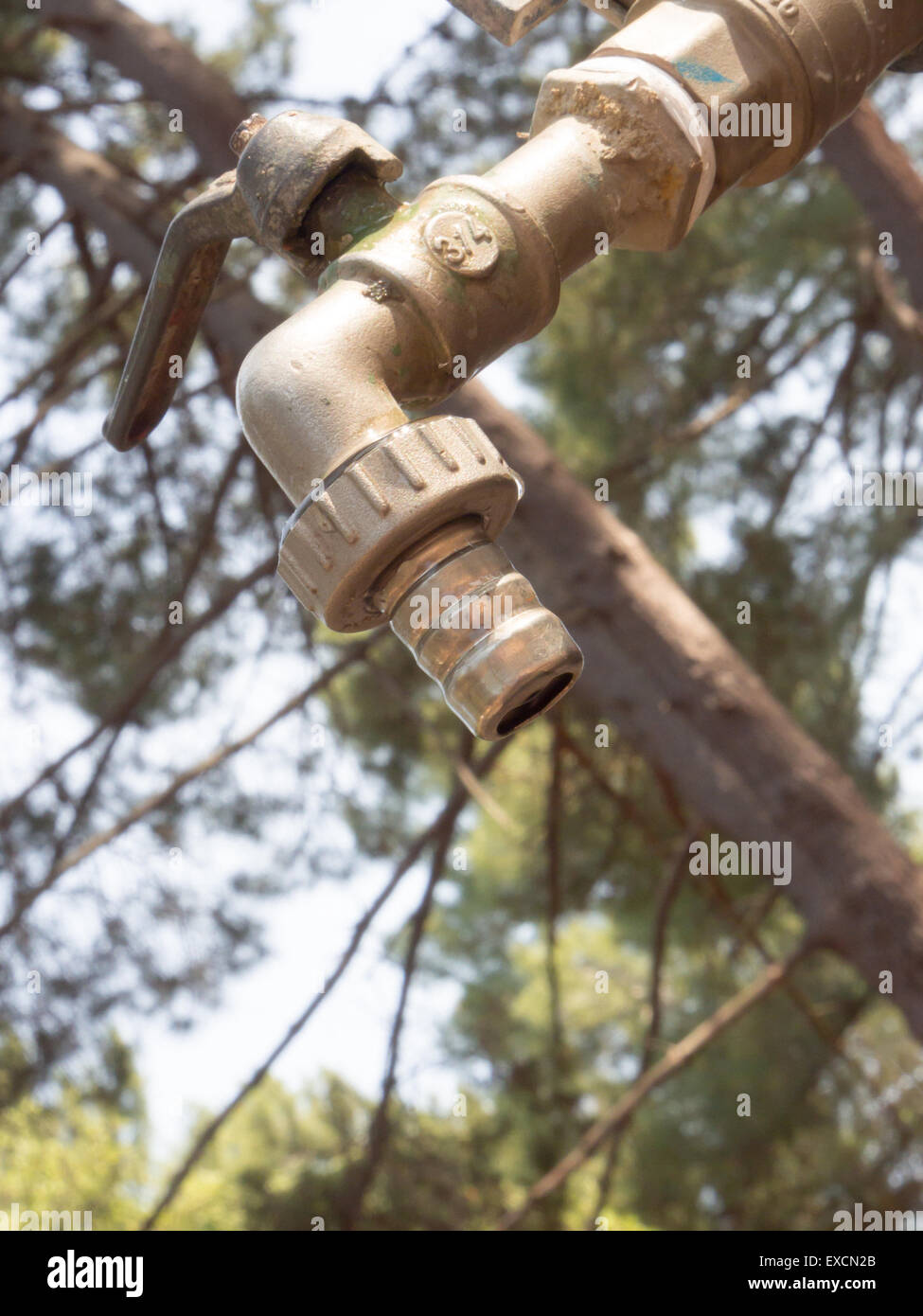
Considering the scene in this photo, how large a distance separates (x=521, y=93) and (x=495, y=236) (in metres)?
3.68

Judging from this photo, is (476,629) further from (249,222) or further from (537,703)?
(249,222)

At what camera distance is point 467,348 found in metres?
1.18

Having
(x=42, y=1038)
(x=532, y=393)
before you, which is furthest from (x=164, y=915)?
(x=532, y=393)

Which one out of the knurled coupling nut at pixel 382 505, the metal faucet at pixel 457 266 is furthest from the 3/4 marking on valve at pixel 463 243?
the knurled coupling nut at pixel 382 505

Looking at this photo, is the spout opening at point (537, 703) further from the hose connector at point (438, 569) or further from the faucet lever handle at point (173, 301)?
the faucet lever handle at point (173, 301)

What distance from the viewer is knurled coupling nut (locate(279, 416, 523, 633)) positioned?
1.03m

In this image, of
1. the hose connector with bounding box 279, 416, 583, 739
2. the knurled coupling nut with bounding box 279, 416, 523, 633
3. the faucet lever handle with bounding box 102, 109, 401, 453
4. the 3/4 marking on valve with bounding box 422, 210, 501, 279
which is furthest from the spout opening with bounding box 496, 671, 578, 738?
the faucet lever handle with bounding box 102, 109, 401, 453

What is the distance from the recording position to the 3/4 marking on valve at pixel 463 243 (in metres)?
1.13

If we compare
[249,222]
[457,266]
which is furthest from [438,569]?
[249,222]

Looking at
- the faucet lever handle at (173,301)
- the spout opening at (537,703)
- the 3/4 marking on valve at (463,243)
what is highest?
the faucet lever handle at (173,301)

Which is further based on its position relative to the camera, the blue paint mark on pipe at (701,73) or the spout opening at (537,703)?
the blue paint mark on pipe at (701,73)

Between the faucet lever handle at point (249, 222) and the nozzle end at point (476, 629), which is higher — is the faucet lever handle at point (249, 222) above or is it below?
above

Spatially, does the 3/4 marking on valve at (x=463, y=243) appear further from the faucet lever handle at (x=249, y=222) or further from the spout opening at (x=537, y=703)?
the spout opening at (x=537, y=703)

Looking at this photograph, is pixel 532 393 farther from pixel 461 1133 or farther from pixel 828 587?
pixel 461 1133
